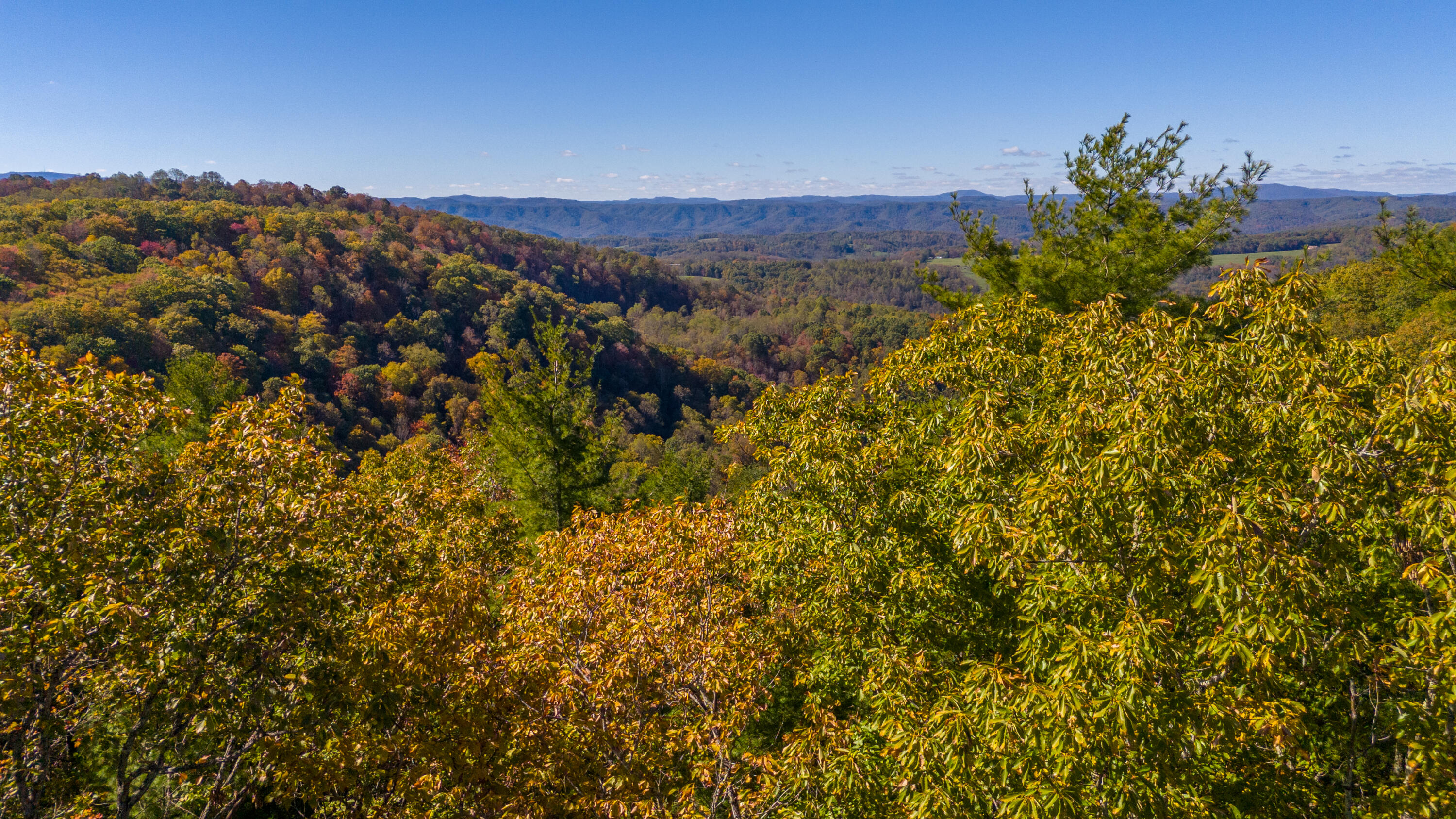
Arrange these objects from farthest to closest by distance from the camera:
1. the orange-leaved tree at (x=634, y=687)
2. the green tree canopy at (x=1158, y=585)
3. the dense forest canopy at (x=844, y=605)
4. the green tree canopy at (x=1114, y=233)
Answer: the green tree canopy at (x=1114, y=233) → the orange-leaved tree at (x=634, y=687) → the dense forest canopy at (x=844, y=605) → the green tree canopy at (x=1158, y=585)

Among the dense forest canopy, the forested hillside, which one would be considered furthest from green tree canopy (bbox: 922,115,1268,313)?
the forested hillside

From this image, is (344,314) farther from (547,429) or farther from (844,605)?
(844,605)

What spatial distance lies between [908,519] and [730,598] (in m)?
2.19

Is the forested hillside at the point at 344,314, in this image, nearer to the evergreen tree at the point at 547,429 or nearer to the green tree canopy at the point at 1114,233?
the evergreen tree at the point at 547,429

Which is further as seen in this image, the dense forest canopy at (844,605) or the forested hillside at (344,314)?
the forested hillside at (344,314)

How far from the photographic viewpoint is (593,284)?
147125 mm

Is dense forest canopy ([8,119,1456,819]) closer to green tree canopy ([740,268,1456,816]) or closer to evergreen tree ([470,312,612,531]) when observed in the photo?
green tree canopy ([740,268,1456,816])

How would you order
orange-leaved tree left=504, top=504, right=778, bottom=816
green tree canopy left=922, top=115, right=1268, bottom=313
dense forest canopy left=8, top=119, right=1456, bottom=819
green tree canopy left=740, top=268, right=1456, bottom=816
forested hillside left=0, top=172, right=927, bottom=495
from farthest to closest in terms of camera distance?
forested hillside left=0, top=172, right=927, bottom=495 < green tree canopy left=922, top=115, right=1268, bottom=313 < orange-leaved tree left=504, top=504, right=778, bottom=816 < dense forest canopy left=8, top=119, right=1456, bottom=819 < green tree canopy left=740, top=268, right=1456, bottom=816

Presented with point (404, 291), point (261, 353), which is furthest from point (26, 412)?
point (404, 291)

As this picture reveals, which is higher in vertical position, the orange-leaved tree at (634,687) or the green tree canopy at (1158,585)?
the green tree canopy at (1158,585)

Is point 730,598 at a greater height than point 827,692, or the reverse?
point 730,598

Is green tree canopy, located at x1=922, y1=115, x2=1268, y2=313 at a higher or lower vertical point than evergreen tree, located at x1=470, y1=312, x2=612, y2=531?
higher

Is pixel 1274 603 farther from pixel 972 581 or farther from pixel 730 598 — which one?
pixel 730 598

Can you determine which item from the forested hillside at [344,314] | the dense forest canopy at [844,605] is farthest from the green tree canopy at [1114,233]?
the forested hillside at [344,314]
